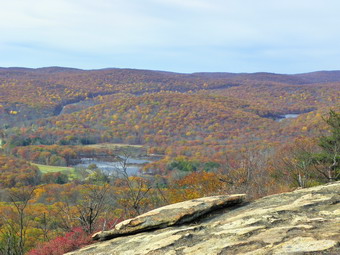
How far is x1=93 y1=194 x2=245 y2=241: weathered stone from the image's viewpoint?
7984 millimetres

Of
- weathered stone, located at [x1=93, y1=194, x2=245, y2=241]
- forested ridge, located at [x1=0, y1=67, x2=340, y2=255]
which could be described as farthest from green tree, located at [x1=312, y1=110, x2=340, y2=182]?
weathered stone, located at [x1=93, y1=194, x2=245, y2=241]

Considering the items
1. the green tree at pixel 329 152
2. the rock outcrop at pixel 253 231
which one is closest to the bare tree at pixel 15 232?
the rock outcrop at pixel 253 231

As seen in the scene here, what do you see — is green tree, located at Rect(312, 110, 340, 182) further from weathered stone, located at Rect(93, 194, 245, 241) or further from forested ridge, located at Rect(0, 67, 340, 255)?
weathered stone, located at Rect(93, 194, 245, 241)

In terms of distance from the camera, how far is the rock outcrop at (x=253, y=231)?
558cm

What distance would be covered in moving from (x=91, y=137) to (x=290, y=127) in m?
58.3

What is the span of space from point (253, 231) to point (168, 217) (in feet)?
7.73

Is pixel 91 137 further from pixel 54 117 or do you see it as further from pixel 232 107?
pixel 232 107

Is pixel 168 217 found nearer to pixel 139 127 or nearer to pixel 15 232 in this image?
pixel 15 232

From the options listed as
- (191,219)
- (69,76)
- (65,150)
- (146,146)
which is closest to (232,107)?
(146,146)

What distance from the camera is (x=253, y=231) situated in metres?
6.50

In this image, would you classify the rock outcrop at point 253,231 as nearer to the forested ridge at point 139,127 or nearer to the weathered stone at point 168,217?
the weathered stone at point 168,217

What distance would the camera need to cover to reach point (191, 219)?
8039 mm

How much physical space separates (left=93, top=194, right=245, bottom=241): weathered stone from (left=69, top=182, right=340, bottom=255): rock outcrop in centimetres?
3

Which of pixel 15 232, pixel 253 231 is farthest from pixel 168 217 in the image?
pixel 15 232
